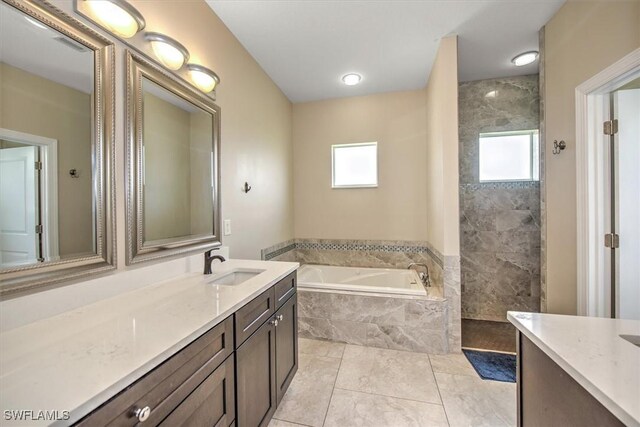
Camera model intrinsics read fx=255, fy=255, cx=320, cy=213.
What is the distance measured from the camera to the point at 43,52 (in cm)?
95

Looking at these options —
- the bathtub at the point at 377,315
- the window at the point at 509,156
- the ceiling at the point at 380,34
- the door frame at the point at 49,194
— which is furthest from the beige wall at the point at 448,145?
the door frame at the point at 49,194

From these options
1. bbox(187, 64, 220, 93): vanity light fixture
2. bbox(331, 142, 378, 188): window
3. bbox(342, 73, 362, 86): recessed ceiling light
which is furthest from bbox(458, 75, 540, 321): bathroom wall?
bbox(187, 64, 220, 93): vanity light fixture

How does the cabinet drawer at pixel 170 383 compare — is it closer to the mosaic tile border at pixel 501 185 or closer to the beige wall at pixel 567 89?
the beige wall at pixel 567 89

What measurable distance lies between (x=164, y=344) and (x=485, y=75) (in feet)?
12.3

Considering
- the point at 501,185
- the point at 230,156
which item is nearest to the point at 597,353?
the point at 230,156

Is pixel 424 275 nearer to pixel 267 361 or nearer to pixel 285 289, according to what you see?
pixel 285 289

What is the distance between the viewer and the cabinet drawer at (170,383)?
0.61 metres

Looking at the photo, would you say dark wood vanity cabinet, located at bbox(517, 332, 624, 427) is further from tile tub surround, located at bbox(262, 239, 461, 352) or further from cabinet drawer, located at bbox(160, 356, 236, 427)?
tile tub surround, located at bbox(262, 239, 461, 352)

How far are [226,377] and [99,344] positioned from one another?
0.48m

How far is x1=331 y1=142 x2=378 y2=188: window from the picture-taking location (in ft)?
11.1

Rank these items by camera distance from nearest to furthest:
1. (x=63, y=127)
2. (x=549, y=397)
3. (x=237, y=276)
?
(x=549, y=397) → (x=63, y=127) → (x=237, y=276)

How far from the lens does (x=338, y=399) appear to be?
1.73 metres

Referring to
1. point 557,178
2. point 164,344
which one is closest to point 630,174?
point 557,178

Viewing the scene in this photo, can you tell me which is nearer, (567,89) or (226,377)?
(226,377)
